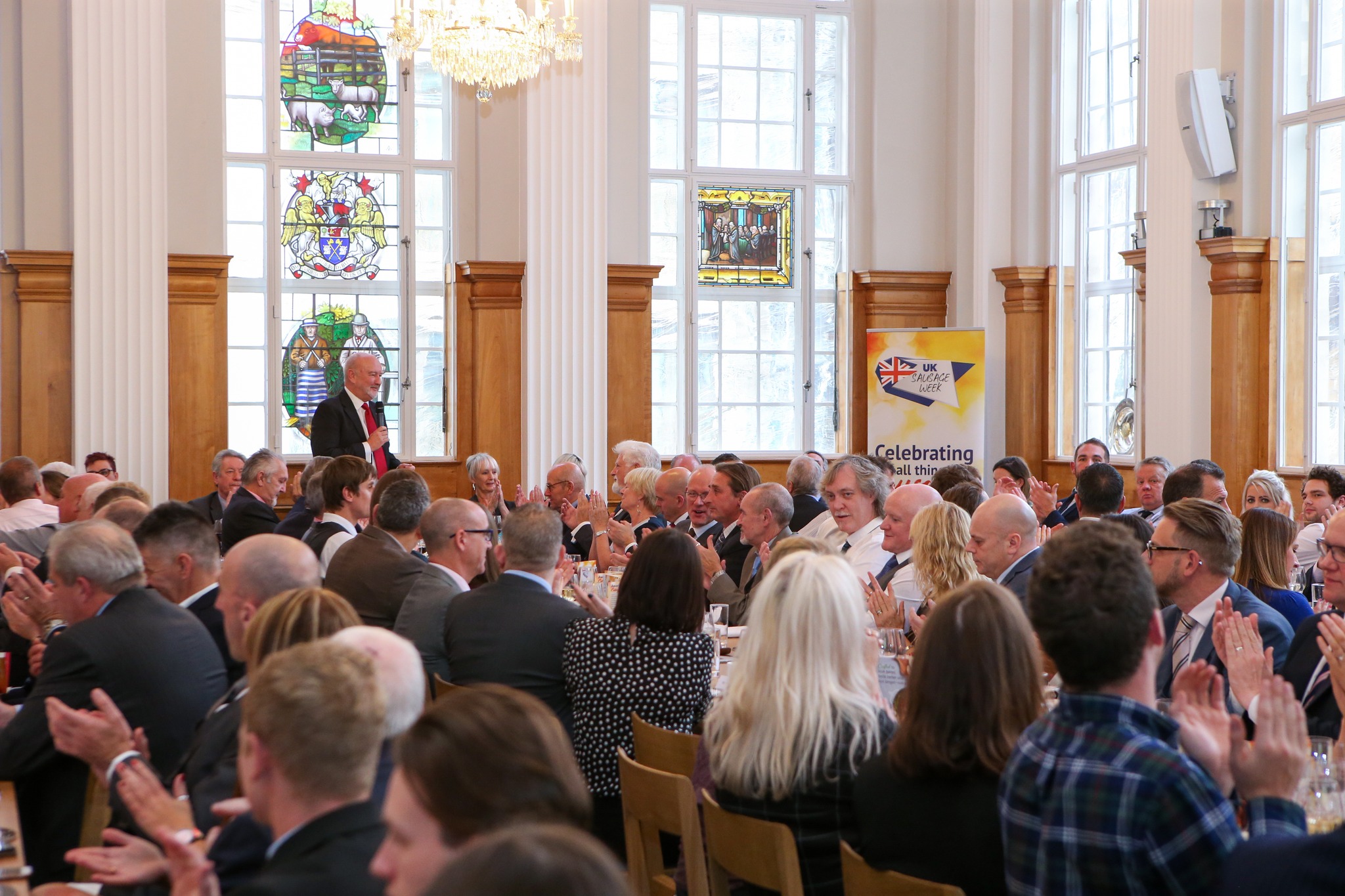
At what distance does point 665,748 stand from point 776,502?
9.48ft

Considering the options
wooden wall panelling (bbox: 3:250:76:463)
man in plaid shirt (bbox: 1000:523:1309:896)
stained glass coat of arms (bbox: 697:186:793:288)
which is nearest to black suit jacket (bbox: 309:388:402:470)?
wooden wall panelling (bbox: 3:250:76:463)

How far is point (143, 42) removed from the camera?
986 centimetres

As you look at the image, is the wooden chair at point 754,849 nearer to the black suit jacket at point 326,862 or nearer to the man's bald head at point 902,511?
the black suit jacket at point 326,862

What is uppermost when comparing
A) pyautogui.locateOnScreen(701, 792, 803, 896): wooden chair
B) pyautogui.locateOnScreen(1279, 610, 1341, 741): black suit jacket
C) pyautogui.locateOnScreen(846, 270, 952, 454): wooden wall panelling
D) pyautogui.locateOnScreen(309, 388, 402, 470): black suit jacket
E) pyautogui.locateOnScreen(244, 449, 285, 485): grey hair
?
pyautogui.locateOnScreen(846, 270, 952, 454): wooden wall panelling

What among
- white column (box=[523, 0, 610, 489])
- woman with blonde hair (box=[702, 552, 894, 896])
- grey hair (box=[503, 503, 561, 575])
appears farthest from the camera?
white column (box=[523, 0, 610, 489])

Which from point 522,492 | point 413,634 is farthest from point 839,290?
point 413,634

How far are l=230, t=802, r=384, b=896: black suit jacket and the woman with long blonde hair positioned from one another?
3.12 metres

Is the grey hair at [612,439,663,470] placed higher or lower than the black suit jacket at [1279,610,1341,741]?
higher

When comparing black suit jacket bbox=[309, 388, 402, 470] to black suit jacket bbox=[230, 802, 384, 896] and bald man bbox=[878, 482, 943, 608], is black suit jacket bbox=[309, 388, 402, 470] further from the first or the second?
black suit jacket bbox=[230, 802, 384, 896]

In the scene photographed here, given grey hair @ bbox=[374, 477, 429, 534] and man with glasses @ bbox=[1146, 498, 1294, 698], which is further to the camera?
grey hair @ bbox=[374, 477, 429, 534]

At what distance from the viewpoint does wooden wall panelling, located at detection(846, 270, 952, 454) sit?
11.5m

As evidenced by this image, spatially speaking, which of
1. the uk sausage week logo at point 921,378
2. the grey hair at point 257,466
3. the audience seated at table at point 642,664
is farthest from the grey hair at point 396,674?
the uk sausage week logo at point 921,378

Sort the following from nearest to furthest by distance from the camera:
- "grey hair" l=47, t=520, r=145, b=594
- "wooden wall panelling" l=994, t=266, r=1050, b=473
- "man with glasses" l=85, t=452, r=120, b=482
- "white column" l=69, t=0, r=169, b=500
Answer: "grey hair" l=47, t=520, r=145, b=594
"man with glasses" l=85, t=452, r=120, b=482
"white column" l=69, t=0, r=169, b=500
"wooden wall panelling" l=994, t=266, r=1050, b=473

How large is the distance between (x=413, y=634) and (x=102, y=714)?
1.71 meters
